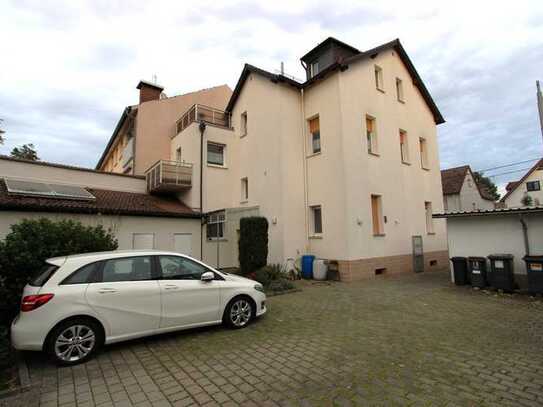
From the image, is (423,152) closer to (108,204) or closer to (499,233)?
(499,233)

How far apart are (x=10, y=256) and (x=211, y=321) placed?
4188 millimetres

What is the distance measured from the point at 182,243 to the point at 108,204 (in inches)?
143

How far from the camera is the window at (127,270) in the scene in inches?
185

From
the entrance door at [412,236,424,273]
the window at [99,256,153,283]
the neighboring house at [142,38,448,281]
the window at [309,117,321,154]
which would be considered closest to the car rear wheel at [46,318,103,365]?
the window at [99,256,153,283]

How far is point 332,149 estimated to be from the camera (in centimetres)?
1252

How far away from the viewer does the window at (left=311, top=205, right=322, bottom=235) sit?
43.3 ft

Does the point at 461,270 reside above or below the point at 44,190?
below

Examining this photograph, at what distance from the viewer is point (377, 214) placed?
1323 centimetres

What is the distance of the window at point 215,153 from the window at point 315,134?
528 centimetres

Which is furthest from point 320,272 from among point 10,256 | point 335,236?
point 10,256

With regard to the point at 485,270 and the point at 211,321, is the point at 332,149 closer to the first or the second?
the point at 485,270

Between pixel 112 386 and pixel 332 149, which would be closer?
pixel 112 386

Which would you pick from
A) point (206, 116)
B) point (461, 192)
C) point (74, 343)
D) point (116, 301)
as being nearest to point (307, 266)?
point (116, 301)

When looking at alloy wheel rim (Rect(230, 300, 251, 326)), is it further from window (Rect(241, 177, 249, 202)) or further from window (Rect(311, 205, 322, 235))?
window (Rect(241, 177, 249, 202))
